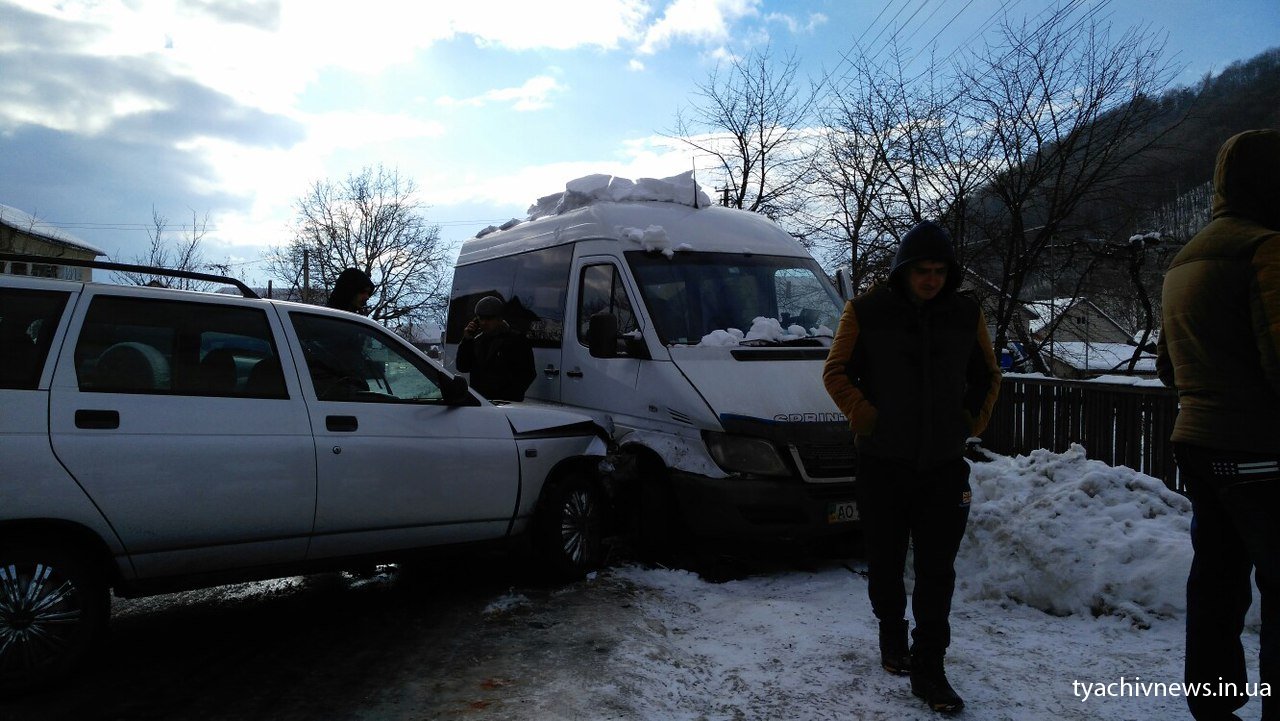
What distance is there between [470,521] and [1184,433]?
3570 millimetres

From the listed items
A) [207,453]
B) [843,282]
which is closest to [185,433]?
[207,453]

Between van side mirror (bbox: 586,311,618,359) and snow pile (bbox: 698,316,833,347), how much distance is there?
60cm

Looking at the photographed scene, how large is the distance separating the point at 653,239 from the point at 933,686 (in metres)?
3.83

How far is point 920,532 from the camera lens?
3.59 meters

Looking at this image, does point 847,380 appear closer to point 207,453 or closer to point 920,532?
point 920,532


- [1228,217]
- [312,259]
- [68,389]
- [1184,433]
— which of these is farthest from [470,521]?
[312,259]

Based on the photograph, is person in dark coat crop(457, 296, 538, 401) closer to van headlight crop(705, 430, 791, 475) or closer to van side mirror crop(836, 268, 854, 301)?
van headlight crop(705, 430, 791, 475)

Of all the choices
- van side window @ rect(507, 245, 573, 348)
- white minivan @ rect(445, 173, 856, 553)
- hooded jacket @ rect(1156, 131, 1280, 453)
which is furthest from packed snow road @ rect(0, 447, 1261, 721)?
van side window @ rect(507, 245, 573, 348)

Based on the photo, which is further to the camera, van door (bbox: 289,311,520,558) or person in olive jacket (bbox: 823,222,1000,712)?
van door (bbox: 289,311,520,558)

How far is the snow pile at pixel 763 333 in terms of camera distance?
586 centimetres

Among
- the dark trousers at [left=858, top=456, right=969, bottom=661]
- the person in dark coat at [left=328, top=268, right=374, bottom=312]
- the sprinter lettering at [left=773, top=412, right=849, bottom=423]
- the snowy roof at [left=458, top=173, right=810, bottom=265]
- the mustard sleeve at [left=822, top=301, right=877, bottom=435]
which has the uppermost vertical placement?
the snowy roof at [left=458, top=173, right=810, bottom=265]

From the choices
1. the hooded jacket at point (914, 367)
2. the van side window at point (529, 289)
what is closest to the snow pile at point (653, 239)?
the van side window at point (529, 289)

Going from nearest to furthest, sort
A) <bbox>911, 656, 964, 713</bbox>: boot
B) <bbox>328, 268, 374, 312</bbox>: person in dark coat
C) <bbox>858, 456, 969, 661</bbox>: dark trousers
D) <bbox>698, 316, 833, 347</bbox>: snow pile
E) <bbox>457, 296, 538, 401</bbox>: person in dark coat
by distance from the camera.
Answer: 1. <bbox>911, 656, 964, 713</bbox>: boot
2. <bbox>858, 456, 969, 661</bbox>: dark trousers
3. <bbox>698, 316, 833, 347</bbox>: snow pile
4. <bbox>457, 296, 538, 401</bbox>: person in dark coat
5. <bbox>328, 268, 374, 312</bbox>: person in dark coat

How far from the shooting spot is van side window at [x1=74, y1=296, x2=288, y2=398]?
3.77 m
